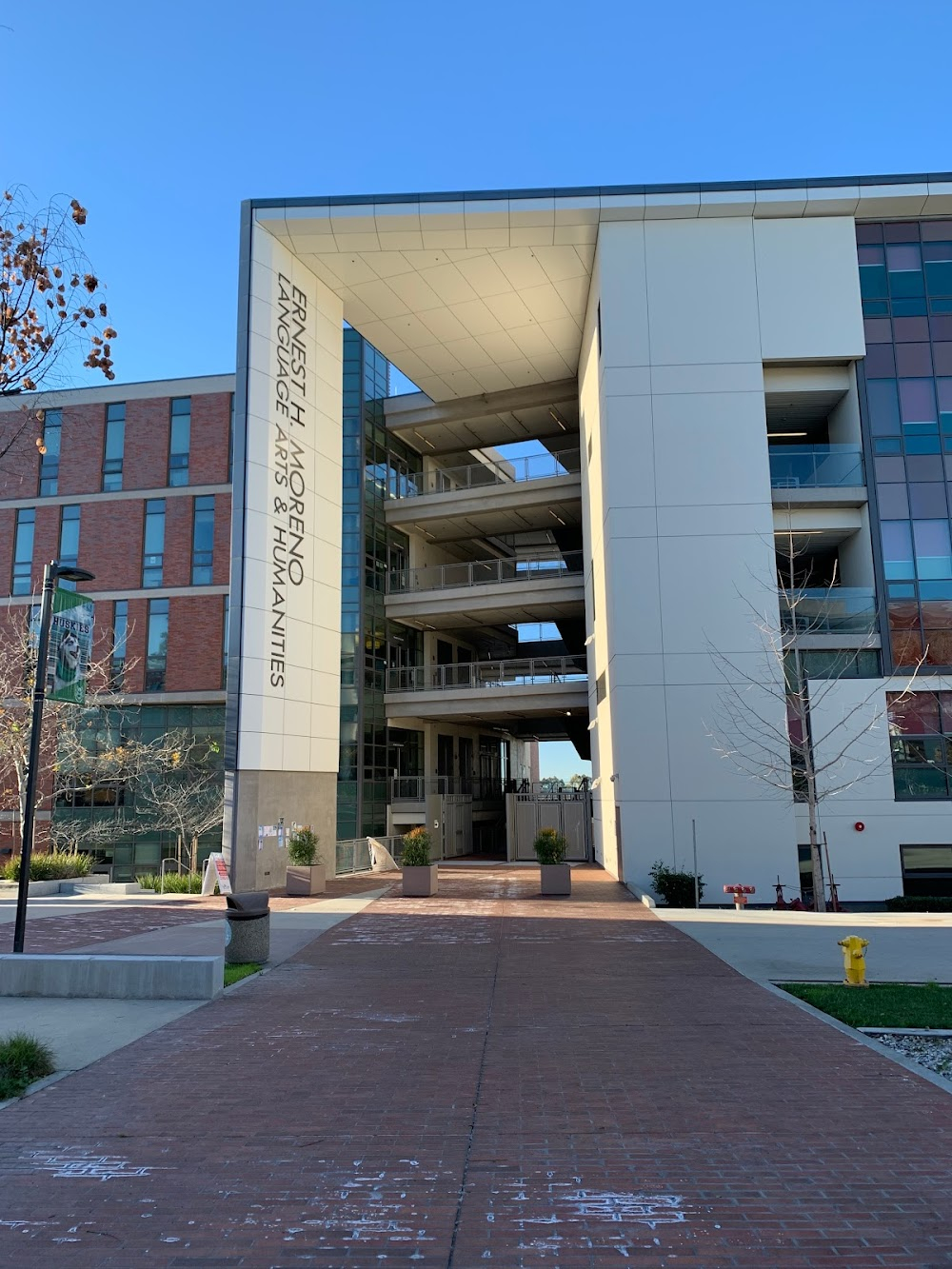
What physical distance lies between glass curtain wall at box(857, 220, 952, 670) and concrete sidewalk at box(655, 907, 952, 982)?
8.93 metres

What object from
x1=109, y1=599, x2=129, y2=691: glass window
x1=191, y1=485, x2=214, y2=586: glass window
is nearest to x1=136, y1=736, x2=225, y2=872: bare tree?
x1=109, y1=599, x2=129, y2=691: glass window

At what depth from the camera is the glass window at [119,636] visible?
36562mm

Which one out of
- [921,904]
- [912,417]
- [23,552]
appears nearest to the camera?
[921,904]

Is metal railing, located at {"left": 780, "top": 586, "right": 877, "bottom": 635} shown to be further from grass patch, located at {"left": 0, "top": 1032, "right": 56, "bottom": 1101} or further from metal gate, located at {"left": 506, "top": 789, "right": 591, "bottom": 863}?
grass patch, located at {"left": 0, "top": 1032, "right": 56, "bottom": 1101}

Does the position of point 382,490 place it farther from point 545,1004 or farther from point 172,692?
point 545,1004

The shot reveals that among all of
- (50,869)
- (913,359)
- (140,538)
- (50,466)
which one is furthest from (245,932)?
(50,466)

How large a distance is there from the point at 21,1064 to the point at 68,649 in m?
5.79

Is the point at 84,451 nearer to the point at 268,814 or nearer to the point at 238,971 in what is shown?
the point at 268,814

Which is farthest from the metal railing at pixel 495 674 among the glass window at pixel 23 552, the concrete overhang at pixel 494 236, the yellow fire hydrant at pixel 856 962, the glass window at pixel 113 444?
the yellow fire hydrant at pixel 856 962

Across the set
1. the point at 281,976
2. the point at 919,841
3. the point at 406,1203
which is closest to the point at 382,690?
the point at 919,841

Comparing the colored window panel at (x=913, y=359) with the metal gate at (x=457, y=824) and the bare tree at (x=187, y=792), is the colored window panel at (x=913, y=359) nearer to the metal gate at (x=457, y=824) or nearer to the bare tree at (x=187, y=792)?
the metal gate at (x=457, y=824)

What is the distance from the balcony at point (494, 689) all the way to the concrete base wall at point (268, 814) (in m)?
9.05

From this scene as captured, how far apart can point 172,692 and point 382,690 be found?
8.44m

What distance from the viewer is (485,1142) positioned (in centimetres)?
572
